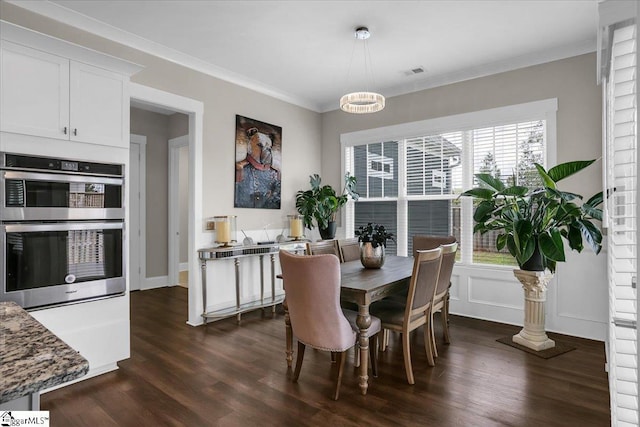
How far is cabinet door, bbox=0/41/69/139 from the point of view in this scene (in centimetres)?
245

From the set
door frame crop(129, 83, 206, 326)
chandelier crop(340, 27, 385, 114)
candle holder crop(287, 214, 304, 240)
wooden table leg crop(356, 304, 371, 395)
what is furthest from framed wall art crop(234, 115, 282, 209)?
wooden table leg crop(356, 304, 371, 395)

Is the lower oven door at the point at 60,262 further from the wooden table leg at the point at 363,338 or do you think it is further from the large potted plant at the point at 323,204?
the large potted plant at the point at 323,204

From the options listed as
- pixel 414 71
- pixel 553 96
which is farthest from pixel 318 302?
pixel 553 96

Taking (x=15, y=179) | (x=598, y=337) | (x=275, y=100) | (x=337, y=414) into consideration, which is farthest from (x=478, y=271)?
(x=15, y=179)

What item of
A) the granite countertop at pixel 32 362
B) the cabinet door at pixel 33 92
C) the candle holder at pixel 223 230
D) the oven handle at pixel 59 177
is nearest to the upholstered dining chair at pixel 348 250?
the candle holder at pixel 223 230

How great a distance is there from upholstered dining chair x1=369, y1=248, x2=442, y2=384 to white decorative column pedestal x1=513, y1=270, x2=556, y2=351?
3.79 feet

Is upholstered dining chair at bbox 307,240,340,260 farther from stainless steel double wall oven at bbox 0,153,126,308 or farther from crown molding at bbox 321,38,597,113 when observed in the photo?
crown molding at bbox 321,38,597,113

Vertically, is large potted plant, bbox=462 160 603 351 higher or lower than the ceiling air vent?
lower

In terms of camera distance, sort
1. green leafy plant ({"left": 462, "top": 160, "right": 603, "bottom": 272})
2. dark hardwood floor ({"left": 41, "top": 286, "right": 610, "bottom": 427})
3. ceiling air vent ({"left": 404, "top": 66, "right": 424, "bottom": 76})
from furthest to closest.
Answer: ceiling air vent ({"left": 404, "top": 66, "right": 424, "bottom": 76}), green leafy plant ({"left": 462, "top": 160, "right": 603, "bottom": 272}), dark hardwood floor ({"left": 41, "top": 286, "right": 610, "bottom": 427})

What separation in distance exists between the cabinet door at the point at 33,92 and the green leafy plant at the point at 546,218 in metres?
3.65

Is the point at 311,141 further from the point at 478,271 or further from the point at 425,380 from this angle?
the point at 425,380

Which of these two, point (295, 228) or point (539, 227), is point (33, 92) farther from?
point (539, 227)

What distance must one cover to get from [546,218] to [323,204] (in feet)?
9.33

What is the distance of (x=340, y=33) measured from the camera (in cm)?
358
